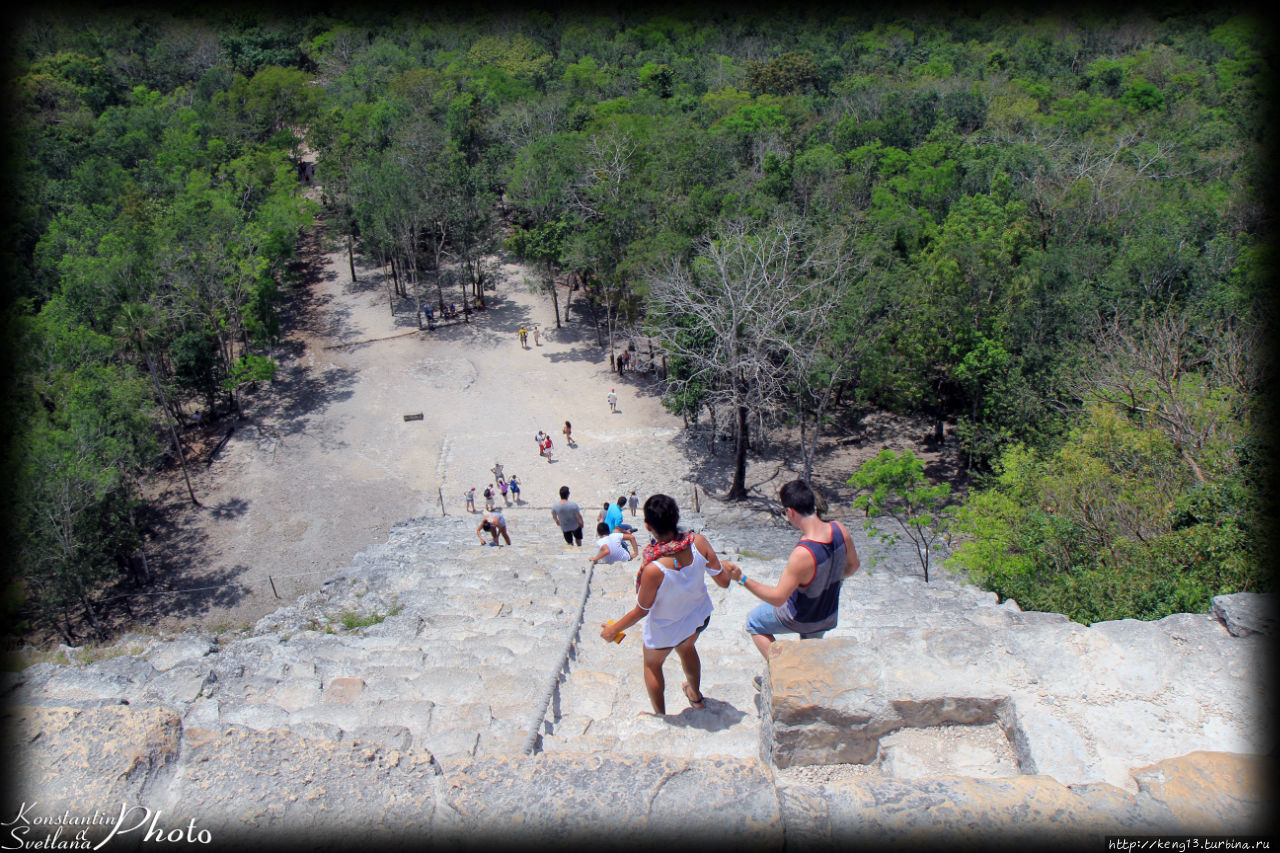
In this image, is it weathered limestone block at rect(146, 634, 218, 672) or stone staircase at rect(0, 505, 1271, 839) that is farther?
weathered limestone block at rect(146, 634, 218, 672)

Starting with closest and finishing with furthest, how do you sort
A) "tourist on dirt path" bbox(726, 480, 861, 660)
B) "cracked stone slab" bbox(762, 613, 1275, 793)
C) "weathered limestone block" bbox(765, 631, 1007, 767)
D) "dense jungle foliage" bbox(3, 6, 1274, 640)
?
1. "cracked stone slab" bbox(762, 613, 1275, 793)
2. "weathered limestone block" bbox(765, 631, 1007, 767)
3. "tourist on dirt path" bbox(726, 480, 861, 660)
4. "dense jungle foliage" bbox(3, 6, 1274, 640)

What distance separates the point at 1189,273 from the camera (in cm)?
2252

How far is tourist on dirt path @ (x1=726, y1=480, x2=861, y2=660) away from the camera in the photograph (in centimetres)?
611

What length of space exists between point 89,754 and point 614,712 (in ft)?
13.9

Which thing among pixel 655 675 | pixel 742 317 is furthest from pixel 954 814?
pixel 742 317

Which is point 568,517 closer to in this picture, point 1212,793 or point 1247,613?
point 1247,613

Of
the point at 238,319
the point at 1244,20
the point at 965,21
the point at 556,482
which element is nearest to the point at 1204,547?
the point at 556,482

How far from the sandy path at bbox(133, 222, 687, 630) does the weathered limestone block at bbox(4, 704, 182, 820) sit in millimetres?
12032

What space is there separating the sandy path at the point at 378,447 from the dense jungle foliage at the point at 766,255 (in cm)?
176

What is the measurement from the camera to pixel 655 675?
6586mm

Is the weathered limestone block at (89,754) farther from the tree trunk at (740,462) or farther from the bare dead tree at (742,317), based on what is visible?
the tree trunk at (740,462)

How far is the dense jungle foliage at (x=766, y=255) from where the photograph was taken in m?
15.4

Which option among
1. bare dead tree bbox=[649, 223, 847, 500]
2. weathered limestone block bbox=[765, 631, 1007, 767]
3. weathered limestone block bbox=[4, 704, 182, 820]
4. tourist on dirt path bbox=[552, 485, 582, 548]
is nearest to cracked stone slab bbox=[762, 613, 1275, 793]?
weathered limestone block bbox=[765, 631, 1007, 767]

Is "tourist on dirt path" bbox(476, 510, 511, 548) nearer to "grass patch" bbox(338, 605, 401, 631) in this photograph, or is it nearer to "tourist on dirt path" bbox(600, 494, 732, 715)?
"grass patch" bbox(338, 605, 401, 631)
